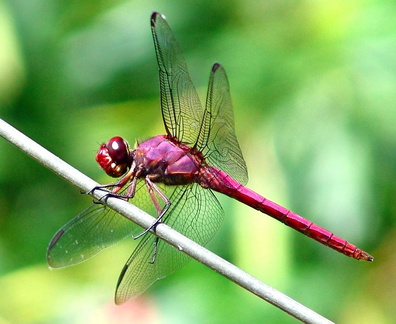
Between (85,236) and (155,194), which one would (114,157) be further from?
(85,236)

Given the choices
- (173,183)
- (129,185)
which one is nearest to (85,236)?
(129,185)

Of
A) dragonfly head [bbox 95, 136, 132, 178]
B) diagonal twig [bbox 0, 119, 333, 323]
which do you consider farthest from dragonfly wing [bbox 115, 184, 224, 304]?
diagonal twig [bbox 0, 119, 333, 323]

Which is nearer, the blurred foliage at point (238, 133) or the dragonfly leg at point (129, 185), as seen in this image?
the dragonfly leg at point (129, 185)

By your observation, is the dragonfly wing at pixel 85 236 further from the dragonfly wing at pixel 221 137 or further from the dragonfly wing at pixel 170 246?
the dragonfly wing at pixel 221 137

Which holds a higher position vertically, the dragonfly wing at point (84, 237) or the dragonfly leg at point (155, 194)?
the dragonfly leg at point (155, 194)

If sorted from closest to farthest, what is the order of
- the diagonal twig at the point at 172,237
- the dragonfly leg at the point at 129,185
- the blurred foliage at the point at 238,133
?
the diagonal twig at the point at 172,237
the dragonfly leg at the point at 129,185
the blurred foliage at the point at 238,133

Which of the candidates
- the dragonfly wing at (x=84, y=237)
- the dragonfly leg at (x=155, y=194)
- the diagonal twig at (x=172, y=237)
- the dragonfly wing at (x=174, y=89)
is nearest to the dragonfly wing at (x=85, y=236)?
the dragonfly wing at (x=84, y=237)

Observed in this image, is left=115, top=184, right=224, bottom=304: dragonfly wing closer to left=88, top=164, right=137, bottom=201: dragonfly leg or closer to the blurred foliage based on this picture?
left=88, top=164, right=137, bottom=201: dragonfly leg

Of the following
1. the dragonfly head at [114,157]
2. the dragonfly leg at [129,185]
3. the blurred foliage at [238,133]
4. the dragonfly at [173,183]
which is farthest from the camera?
the blurred foliage at [238,133]

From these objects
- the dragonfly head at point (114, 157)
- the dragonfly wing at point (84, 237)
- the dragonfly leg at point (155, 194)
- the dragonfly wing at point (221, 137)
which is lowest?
the dragonfly wing at point (84, 237)
